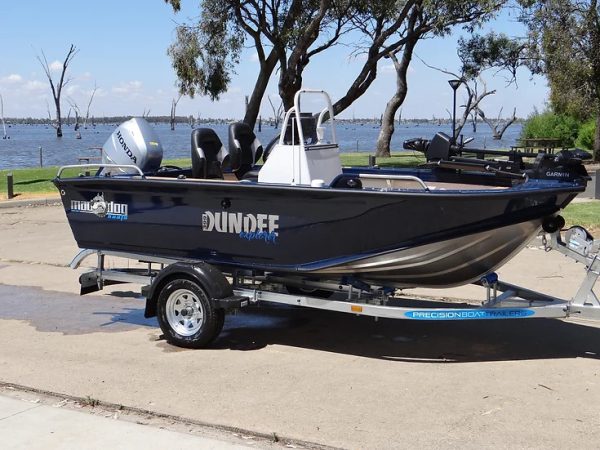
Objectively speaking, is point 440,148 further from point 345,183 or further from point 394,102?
point 394,102

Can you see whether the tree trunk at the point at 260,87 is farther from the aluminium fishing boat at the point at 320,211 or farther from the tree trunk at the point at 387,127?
the aluminium fishing boat at the point at 320,211

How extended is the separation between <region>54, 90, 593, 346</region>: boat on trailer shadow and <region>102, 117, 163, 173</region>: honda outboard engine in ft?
0.07

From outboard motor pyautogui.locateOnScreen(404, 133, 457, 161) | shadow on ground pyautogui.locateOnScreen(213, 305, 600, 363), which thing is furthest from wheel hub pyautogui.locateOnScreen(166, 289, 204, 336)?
outboard motor pyautogui.locateOnScreen(404, 133, 457, 161)

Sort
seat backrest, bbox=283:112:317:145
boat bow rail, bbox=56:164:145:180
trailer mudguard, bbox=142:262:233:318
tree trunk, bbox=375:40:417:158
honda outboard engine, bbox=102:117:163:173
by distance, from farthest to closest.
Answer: tree trunk, bbox=375:40:417:158 < honda outboard engine, bbox=102:117:163:173 < boat bow rail, bbox=56:164:145:180 < seat backrest, bbox=283:112:317:145 < trailer mudguard, bbox=142:262:233:318

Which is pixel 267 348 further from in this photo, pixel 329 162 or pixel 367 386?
pixel 329 162

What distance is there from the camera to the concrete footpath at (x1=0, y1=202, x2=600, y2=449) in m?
4.64

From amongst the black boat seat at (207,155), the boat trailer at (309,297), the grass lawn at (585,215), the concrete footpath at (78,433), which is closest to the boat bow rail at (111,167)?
the black boat seat at (207,155)

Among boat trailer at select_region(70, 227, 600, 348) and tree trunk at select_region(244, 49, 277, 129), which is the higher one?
tree trunk at select_region(244, 49, 277, 129)

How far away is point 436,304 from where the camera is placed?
776cm

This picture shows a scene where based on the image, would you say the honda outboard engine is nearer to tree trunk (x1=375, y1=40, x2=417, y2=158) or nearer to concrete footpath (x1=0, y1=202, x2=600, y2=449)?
concrete footpath (x1=0, y1=202, x2=600, y2=449)

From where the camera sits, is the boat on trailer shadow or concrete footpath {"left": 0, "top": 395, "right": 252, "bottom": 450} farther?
the boat on trailer shadow

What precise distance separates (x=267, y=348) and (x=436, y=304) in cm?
209

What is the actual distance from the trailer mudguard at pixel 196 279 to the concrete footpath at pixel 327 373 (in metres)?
0.44

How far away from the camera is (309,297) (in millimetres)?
6270
